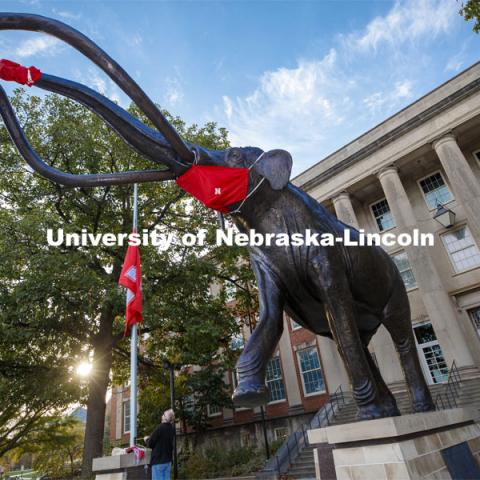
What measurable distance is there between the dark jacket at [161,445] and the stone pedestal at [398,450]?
197 inches

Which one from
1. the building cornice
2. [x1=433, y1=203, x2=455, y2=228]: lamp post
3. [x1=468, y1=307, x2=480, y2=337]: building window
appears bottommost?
[x1=468, y1=307, x2=480, y2=337]: building window

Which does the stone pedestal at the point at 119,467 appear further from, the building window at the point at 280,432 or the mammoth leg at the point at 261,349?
the building window at the point at 280,432

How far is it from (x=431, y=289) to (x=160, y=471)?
15.5 meters

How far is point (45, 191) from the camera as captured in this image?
1500 centimetres

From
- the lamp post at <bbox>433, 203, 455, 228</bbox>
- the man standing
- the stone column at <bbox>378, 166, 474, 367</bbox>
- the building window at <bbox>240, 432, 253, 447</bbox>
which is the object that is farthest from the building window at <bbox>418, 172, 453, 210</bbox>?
the man standing

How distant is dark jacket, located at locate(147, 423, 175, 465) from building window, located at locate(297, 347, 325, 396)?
56.8 feet

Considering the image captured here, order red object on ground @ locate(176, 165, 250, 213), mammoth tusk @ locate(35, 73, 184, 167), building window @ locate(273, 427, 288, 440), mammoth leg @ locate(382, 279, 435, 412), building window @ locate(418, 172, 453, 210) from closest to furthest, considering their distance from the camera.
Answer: mammoth tusk @ locate(35, 73, 184, 167) < red object on ground @ locate(176, 165, 250, 213) < mammoth leg @ locate(382, 279, 435, 412) < building window @ locate(418, 172, 453, 210) < building window @ locate(273, 427, 288, 440)

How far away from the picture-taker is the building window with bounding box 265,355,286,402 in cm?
2445

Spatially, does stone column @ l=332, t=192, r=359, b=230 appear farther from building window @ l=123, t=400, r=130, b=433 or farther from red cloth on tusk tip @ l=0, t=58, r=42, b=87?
building window @ l=123, t=400, r=130, b=433

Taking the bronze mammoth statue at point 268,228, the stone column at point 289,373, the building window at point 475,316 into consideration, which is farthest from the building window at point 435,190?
the bronze mammoth statue at point 268,228

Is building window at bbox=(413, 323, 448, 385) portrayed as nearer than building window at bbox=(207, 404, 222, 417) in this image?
Yes

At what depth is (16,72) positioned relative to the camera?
266 centimetres

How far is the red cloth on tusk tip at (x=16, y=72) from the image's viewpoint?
104 inches

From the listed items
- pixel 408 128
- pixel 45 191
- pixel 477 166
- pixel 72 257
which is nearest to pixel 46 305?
pixel 72 257
